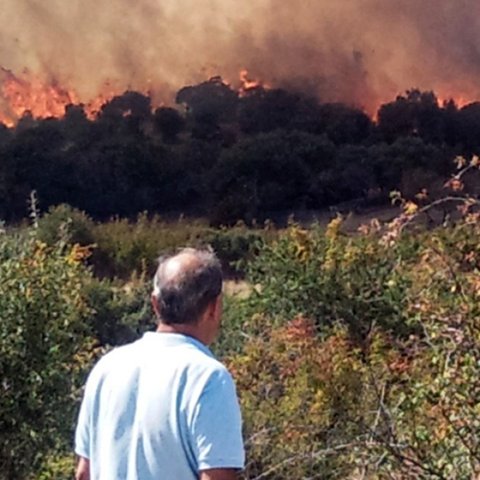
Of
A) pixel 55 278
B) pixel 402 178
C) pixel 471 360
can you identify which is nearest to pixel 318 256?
pixel 55 278

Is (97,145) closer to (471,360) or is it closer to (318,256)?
(318,256)

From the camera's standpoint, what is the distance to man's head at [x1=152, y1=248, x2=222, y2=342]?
104 inches

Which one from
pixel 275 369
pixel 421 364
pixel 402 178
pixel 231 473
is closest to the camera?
pixel 231 473

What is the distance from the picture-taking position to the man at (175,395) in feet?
8.46

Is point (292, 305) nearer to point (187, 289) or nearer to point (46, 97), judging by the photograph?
point (187, 289)

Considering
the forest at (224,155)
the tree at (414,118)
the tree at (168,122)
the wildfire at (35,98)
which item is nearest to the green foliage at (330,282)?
the forest at (224,155)

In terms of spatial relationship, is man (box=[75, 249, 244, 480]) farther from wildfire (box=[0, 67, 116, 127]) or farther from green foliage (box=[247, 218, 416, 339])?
wildfire (box=[0, 67, 116, 127])

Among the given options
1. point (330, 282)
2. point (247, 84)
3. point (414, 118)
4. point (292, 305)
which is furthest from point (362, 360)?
point (247, 84)

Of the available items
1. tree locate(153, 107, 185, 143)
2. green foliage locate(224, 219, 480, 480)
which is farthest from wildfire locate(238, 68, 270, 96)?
green foliage locate(224, 219, 480, 480)

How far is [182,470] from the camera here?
262 centimetres

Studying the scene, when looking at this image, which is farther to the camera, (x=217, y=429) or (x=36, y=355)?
(x=36, y=355)

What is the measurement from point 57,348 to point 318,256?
246 inches

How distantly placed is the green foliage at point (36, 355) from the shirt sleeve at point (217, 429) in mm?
3893

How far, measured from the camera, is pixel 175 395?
2.62 metres
